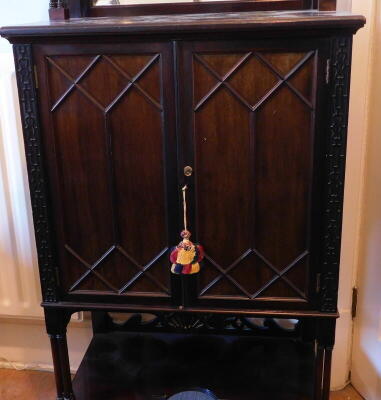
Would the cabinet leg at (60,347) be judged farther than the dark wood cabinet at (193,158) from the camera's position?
Yes

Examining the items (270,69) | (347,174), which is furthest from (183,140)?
(347,174)

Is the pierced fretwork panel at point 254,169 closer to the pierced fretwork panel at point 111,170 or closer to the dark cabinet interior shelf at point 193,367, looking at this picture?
the pierced fretwork panel at point 111,170

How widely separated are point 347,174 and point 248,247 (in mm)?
526

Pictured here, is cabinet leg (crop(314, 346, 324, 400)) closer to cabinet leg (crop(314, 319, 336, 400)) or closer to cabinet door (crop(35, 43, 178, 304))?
cabinet leg (crop(314, 319, 336, 400))

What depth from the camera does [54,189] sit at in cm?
132

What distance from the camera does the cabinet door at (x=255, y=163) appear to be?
1.16 m

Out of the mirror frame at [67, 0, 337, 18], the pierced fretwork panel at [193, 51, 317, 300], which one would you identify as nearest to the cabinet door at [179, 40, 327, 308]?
the pierced fretwork panel at [193, 51, 317, 300]

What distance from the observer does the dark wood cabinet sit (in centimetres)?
116

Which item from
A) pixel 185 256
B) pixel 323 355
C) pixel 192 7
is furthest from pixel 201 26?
pixel 323 355

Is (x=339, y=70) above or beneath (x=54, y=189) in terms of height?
above

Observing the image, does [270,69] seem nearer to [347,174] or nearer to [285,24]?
[285,24]

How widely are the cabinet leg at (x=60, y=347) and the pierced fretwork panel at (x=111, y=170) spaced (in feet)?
0.37

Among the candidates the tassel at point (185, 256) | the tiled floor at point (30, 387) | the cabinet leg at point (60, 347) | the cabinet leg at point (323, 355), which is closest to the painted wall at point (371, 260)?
the tiled floor at point (30, 387)

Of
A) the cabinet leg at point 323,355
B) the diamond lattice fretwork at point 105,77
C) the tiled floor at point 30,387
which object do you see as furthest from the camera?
the tiled floor at point 30,387
